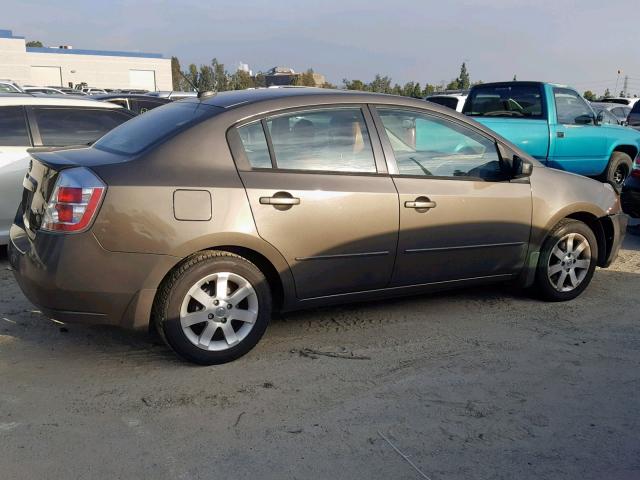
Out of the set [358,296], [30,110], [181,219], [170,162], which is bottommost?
[358,296]

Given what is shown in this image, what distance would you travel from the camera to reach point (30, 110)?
A: 238 inches

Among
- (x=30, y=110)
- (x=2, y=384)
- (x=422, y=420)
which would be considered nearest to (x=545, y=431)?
(x=422, y=420)

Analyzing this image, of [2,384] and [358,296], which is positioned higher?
[358,296]

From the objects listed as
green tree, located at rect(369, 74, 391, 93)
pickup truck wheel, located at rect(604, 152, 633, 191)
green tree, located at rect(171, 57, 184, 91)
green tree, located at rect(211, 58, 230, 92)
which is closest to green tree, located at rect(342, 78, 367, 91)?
green tree, located at rect(369, 74, 391, 93)

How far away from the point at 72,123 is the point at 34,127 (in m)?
0.39

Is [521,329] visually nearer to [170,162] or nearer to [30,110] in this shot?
[170,162]

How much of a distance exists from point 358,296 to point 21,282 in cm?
220

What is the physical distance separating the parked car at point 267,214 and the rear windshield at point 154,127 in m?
0.02

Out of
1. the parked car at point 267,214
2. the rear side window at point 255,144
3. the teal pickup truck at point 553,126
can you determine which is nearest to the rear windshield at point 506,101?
the teal pickup truck at point 553,126

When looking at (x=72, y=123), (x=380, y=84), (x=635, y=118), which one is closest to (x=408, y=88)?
(x=380, y=84)

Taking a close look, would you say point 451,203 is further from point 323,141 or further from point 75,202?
point 75,202

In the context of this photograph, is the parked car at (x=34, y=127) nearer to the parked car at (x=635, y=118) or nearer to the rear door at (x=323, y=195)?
the rear door at (x=323, y=195)

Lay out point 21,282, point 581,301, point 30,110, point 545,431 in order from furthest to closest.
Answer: point 30,110
point 581,301
point 21,282
point 545,431

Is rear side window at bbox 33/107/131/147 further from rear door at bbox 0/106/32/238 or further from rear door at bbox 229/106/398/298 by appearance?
rear door at bbox 229/106/398/298
